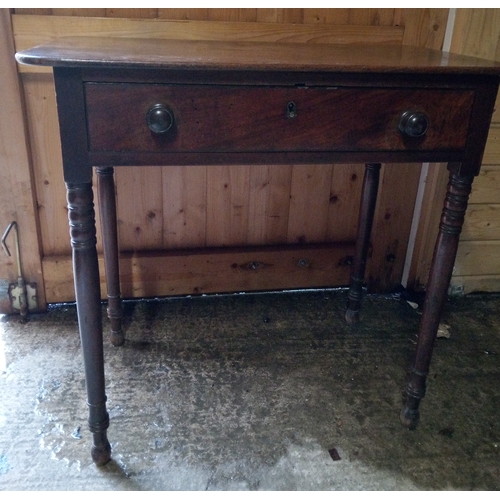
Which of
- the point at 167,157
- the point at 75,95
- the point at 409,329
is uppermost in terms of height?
the point at 75,95

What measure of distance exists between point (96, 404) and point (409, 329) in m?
1.04

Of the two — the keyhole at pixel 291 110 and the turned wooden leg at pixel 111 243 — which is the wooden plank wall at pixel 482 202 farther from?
the turned wooden leg at pixel 111 243

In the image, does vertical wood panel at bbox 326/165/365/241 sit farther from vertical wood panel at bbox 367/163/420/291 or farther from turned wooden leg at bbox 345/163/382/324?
turned wooden leg at bbox 345/163/382/324

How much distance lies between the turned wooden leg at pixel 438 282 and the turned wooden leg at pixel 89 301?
0.73 meters

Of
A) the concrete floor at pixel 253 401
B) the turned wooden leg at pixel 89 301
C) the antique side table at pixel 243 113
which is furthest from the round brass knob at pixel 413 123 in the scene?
the concrete floor at pixel 253 401

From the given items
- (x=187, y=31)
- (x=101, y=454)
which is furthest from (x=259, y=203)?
(x=101, y=454)

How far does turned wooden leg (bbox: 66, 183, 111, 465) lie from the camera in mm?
986

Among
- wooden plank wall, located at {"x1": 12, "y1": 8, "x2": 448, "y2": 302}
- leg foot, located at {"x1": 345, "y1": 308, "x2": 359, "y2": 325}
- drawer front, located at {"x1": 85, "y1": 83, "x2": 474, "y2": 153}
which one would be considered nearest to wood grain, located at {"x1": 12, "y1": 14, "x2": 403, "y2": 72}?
wooden plank wall, located at {"x1": 12, "y1": 8, "x2": 448, "y2": 302}

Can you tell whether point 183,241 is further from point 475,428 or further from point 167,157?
point 475,428

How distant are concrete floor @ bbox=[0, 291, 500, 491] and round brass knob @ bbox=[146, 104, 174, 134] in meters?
0.72

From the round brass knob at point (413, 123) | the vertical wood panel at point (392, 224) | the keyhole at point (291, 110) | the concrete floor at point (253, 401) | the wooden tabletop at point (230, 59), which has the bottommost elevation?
the concrete floor at point (253, 401)

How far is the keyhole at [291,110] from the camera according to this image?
99cm
